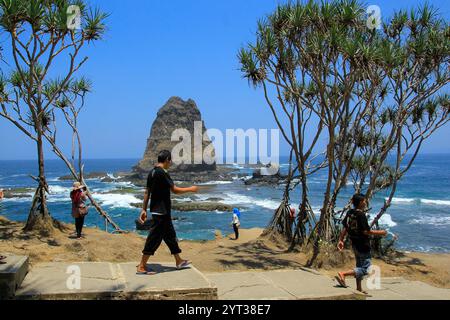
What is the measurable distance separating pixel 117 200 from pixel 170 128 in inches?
1733

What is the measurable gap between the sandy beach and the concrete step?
2591mm

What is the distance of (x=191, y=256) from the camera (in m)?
8.95

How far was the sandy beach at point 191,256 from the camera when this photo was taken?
24.8ft

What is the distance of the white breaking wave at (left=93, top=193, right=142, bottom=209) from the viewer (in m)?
35.7

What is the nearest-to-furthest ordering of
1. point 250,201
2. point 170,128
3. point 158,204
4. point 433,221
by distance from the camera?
point 158,204
point 433,221
point 250,201
point 170,128

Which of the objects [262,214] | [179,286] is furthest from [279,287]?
[262,214]

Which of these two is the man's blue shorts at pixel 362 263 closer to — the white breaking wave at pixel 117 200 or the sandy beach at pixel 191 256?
the sandy beach at pixel 191 256

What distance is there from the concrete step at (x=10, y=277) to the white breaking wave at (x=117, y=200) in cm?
2981

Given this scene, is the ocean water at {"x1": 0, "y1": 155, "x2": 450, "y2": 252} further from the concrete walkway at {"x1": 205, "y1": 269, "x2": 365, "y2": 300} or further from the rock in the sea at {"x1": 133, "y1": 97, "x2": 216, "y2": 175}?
the rock in the sea at {"x1": 133, "y1": 97, "x2": 216, "y2": 175}

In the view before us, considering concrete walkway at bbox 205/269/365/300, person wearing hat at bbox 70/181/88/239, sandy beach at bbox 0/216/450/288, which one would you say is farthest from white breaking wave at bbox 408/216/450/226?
concrete walkway at bbox 205/269/365/300

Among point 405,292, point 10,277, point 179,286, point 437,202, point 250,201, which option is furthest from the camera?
point 250,201

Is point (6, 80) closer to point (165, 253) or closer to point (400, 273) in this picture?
point (165, 253)

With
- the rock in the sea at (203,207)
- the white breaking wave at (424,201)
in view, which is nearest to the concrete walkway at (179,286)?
the rock in the sea at (203,207)

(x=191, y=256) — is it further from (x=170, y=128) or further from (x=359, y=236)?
(x=170, y=128)
